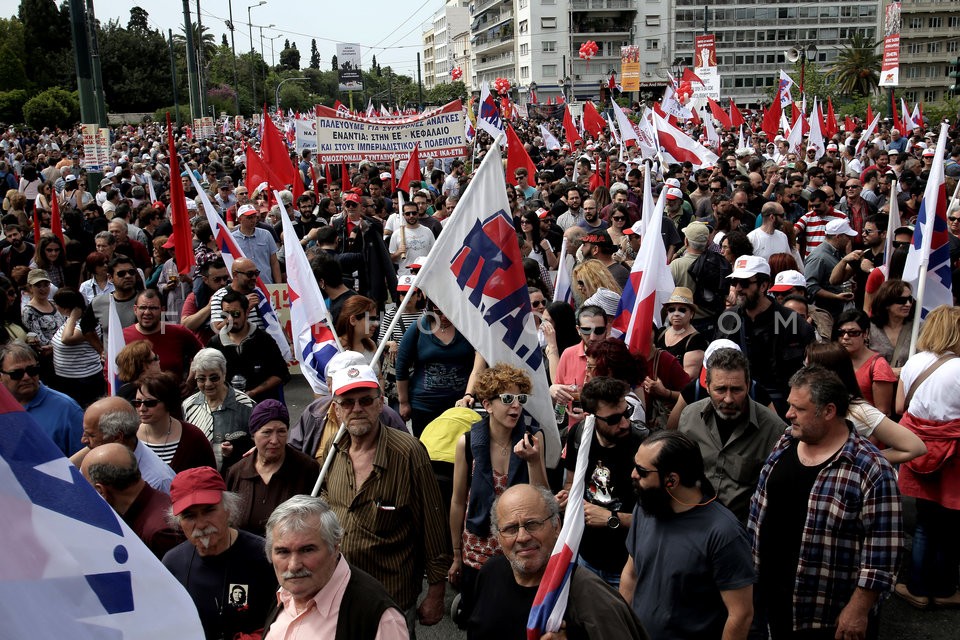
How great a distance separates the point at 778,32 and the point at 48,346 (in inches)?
3987

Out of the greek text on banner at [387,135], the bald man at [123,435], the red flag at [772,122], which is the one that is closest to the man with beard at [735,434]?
the bald man at [123,435]

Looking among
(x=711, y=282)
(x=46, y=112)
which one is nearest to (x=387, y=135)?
(x=711, y=282)

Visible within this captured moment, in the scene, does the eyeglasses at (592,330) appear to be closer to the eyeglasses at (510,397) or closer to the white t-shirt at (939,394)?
the eyeglasses at (510,397)

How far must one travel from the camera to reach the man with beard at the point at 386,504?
380 centimetres

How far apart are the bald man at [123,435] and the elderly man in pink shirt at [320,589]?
1.43 metres

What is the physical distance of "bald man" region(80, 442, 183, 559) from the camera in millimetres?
3826

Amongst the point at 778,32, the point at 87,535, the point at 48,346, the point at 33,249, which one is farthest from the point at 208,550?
the point at 778,32

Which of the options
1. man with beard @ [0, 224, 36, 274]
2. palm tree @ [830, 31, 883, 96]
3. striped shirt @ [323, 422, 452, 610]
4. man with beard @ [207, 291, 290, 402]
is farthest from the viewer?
palm tree @ [830, 31, 883, 96]

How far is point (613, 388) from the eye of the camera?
3982 mm

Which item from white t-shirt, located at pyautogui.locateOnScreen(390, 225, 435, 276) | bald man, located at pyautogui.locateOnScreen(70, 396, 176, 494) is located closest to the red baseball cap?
bald man, located at pyautogui.locateOnScreen(70, 396, 176, 494)

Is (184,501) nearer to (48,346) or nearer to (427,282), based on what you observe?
(427,282)

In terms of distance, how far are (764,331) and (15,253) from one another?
7.74 meters

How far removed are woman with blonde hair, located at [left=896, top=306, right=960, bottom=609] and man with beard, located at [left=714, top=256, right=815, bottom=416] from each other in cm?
80

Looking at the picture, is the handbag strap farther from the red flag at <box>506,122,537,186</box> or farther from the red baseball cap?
the red flag at <box>506,122,537,186</box>
